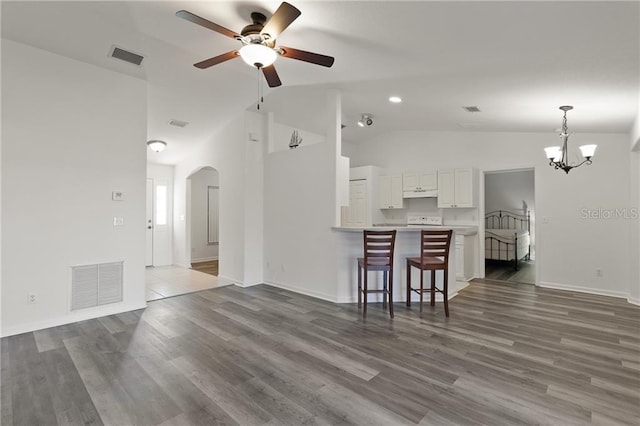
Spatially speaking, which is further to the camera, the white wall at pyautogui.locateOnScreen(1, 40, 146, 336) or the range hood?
the range hood

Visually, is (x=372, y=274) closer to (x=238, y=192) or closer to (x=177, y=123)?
(x=238, y=192)

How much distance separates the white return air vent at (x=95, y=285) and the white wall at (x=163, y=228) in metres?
3.69

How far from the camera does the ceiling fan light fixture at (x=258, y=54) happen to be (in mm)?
2367

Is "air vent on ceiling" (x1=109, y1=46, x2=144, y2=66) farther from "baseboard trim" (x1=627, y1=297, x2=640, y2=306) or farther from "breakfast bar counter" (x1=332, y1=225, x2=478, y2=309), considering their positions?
"baseboard trim" (x1=627, y1=297, x2=640, y2=306)

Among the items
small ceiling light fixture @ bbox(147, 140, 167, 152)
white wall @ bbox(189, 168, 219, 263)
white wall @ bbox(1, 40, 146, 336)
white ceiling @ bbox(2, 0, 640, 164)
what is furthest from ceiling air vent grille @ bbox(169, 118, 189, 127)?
white wall @ bbox(189, 168, 219, 263)

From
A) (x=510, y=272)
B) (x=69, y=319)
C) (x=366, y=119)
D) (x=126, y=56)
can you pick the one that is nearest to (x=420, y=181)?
(x=366, y=119)

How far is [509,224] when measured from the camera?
8.35 metres

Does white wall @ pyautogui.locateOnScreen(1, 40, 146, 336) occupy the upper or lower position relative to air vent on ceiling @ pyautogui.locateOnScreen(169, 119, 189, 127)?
lower

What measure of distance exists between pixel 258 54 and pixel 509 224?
847 cm

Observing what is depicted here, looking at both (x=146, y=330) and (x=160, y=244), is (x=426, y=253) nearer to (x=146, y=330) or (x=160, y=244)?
(x=146, y=330)

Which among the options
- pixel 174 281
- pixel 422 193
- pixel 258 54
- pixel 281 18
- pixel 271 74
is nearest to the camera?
A: pixel 281 18

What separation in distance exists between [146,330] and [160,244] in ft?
15.2

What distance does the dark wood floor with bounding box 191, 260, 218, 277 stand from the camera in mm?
6623

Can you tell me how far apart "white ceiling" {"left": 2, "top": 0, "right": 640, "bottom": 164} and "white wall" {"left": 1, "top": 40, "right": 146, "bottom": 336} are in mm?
343
